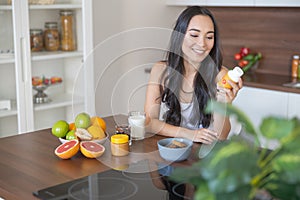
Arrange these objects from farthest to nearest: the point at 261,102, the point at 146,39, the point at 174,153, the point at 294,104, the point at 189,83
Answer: the point at 146,39 → the point at 261,102 → the point at 294,104 → the point at 189,83 → the point at 174,153

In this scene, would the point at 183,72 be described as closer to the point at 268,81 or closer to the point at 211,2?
the point at 268,81

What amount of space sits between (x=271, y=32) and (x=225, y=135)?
6.27 ft

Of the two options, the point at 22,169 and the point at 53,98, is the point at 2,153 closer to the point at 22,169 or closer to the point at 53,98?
the point at 22,169

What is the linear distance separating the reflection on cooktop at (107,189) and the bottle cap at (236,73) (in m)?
0.48

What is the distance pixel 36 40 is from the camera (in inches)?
133

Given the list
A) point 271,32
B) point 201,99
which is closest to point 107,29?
point 271,32

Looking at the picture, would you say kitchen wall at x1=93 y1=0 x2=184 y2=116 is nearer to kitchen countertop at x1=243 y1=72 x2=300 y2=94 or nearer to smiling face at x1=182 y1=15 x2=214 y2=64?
kitchen countertop at x1=243 y1=72 x2=300 y2=94

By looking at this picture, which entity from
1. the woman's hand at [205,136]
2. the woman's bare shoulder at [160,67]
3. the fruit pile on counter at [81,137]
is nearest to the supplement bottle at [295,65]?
the woman's bare shoulder at [160,67]

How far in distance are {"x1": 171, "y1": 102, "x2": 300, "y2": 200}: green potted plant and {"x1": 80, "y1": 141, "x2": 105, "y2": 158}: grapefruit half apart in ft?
3.22

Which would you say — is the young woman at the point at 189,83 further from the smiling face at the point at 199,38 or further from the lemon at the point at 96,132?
the lemon at the point at 96,132

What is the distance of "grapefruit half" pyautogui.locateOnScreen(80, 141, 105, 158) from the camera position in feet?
5.74

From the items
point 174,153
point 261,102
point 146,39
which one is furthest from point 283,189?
point 146,39

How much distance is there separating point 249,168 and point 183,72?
5.76 feet

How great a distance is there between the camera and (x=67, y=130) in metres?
1.94
